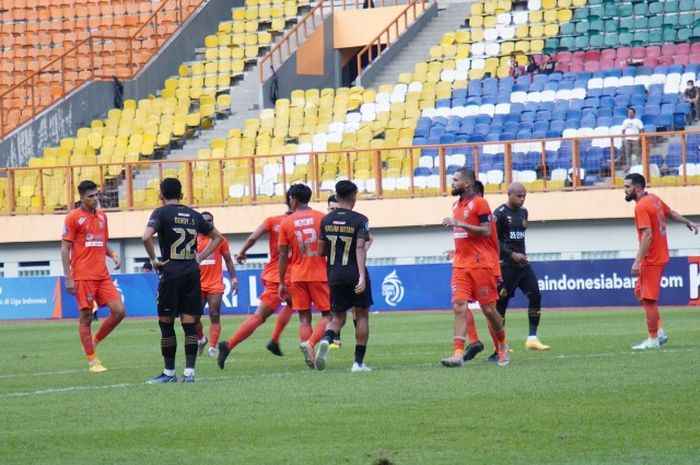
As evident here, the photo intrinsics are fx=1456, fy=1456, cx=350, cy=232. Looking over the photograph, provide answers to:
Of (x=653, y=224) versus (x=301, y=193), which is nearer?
(x=301, y=193)

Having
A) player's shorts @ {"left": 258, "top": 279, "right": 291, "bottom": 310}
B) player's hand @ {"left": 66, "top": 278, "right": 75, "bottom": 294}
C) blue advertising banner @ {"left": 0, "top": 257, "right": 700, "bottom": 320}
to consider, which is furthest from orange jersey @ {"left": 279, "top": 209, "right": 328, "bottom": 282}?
blue advertising banner @ {"left": 0, "top": 257, "right": 700, "bottom": 320}

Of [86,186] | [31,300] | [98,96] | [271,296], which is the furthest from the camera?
[98,96]

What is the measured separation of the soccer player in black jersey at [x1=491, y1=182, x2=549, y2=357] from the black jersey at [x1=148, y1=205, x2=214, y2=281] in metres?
4.49

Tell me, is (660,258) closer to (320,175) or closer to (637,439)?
(637,439)

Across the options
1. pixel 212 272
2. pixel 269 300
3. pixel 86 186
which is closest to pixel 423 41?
pixel 212 272

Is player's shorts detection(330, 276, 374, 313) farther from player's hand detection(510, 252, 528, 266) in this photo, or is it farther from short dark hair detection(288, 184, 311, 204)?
player's hand detection(510, 252, 528, 266)

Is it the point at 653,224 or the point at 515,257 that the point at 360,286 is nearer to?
the point at 515,257

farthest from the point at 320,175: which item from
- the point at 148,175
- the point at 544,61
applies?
the point at 544,61

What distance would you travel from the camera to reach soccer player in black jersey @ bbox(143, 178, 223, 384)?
14.0 m

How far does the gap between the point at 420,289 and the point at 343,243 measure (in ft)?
55.4

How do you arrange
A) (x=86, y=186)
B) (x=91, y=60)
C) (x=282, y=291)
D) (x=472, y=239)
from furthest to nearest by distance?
(x=91, y=60)
(x=86, y=186)
(x=282, y=291)
(x=472, y=239)

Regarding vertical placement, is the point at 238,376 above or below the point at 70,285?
below

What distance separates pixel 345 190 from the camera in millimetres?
14430

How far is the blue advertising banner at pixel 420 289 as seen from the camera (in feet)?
96.2
